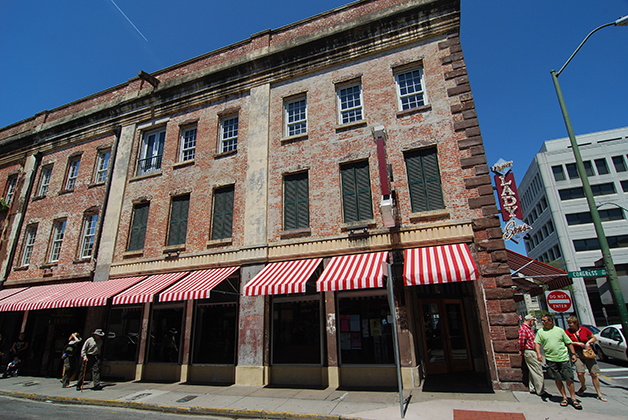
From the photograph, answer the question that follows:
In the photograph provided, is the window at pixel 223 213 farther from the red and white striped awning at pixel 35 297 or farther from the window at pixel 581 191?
the window at pixel 581 191

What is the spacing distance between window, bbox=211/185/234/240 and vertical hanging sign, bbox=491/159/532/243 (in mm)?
9494

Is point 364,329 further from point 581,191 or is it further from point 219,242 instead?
point 581,191

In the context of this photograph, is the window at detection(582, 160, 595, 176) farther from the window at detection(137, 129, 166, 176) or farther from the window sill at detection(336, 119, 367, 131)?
the window at detection(137, 129, 166, 176)

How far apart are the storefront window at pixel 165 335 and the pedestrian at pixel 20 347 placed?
703 centimetres

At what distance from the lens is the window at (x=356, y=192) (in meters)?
11.4

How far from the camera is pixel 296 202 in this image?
1245cm

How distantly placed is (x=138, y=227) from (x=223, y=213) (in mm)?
4522

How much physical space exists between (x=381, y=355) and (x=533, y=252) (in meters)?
61.1

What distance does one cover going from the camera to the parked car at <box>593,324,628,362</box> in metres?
13.6

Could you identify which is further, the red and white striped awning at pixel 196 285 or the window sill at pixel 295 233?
the window sill at pixel 295 233

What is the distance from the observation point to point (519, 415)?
22.2 feet

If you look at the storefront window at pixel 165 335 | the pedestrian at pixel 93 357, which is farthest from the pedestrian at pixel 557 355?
the pedestrian at pixel 93 357

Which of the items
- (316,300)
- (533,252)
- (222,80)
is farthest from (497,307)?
(533,252)

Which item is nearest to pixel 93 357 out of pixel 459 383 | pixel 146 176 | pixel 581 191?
pixel 146 176
